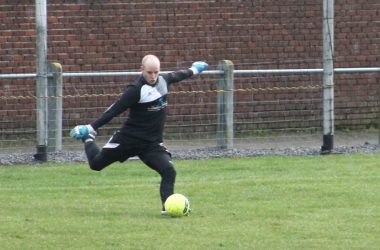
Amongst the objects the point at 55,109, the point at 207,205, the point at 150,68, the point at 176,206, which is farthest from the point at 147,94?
the point at 55,109

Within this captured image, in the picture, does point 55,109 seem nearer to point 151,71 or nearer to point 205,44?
point 205,44

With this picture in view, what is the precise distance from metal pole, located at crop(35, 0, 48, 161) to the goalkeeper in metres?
4.03

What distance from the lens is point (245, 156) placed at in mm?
15148

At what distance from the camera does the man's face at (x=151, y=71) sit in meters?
10.2

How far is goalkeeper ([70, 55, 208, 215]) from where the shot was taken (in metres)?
10.3

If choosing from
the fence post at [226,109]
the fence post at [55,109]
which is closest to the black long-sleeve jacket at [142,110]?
the fence post at [55,109]

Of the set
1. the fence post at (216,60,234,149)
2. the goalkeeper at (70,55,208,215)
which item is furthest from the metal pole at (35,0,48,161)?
the goalkeeper at (70,55,208,215)

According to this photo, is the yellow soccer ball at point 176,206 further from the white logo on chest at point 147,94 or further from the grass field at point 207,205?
the white logo on chest at point 147,94

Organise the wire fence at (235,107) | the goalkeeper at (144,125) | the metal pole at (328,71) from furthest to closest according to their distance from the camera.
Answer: the wire fence at (235,107), the metal pole at (328,71), the goalkeeper at (144,125)

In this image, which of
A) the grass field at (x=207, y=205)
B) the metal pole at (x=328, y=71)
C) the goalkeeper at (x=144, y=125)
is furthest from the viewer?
the metal pole at (x=328, y=71)

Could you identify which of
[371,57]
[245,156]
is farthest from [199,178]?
[371,57]

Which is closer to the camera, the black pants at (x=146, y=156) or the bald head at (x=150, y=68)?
the bald head at (x=150, y=68)

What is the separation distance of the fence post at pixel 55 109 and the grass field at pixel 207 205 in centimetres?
74

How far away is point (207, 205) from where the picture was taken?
10.9 m
